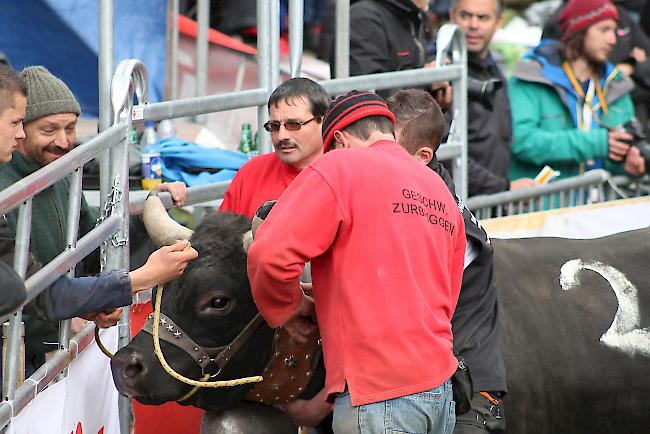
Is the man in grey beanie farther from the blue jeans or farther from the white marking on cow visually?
the white marking on cow

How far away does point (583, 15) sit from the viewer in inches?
364

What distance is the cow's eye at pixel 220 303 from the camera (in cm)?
447

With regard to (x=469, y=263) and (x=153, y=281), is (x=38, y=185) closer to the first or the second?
(x=153, y=281)

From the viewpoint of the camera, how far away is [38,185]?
4023mm

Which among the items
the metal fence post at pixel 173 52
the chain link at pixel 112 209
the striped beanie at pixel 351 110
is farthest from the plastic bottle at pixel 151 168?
the metal fence post at pixel 173 52

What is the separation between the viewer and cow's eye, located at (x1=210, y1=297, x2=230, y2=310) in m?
4.47

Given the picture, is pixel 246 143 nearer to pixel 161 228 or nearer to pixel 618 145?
pixel 161 228

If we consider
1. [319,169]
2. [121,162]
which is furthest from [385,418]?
[121,162]

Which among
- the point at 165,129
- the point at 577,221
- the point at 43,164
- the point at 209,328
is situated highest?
the point at 165,129

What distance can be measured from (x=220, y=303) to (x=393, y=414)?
2.70 feet

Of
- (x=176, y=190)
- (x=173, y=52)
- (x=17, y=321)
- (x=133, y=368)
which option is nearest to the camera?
(x=17, y=321)

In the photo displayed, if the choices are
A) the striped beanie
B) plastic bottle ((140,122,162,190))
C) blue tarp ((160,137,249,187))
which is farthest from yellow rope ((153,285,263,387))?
blue tarp ((160,137,249,187))

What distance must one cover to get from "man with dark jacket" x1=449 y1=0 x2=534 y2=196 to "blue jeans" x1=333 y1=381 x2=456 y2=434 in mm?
4009

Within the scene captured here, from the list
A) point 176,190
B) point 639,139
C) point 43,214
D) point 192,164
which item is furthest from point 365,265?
point 639,139
